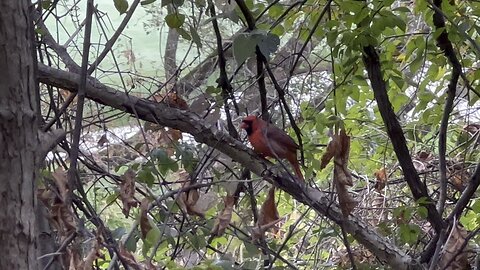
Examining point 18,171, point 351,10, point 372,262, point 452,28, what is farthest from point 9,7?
point 372,262

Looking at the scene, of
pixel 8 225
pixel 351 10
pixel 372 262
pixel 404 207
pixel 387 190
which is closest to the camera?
pixel 8 225

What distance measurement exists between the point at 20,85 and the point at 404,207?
1.34 m

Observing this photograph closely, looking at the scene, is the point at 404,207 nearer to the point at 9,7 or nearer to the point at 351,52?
the point at 351,52

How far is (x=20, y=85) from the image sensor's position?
2.52ft

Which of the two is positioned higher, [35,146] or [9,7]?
[9,7]

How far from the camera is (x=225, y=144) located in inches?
64.2

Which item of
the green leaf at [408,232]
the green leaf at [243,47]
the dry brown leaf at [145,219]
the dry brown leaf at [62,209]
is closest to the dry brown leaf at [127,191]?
the dry brown leaf at [145,219]

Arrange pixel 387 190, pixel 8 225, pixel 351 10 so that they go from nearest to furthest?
pixel 8 225, pixel 351 10, pixel 387 190

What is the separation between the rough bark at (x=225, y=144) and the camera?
1527mm

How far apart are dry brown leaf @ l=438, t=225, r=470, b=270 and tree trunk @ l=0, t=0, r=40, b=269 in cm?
108

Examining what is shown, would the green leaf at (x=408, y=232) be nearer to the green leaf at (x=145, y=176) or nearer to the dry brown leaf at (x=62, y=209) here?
the green leaf at (x=145, y=176)

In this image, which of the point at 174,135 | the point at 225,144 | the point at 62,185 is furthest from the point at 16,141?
the point at 174,135

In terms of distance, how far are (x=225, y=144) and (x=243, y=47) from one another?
0.81ft

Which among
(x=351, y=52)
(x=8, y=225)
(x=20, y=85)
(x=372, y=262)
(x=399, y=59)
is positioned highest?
(x=399, y=59)
